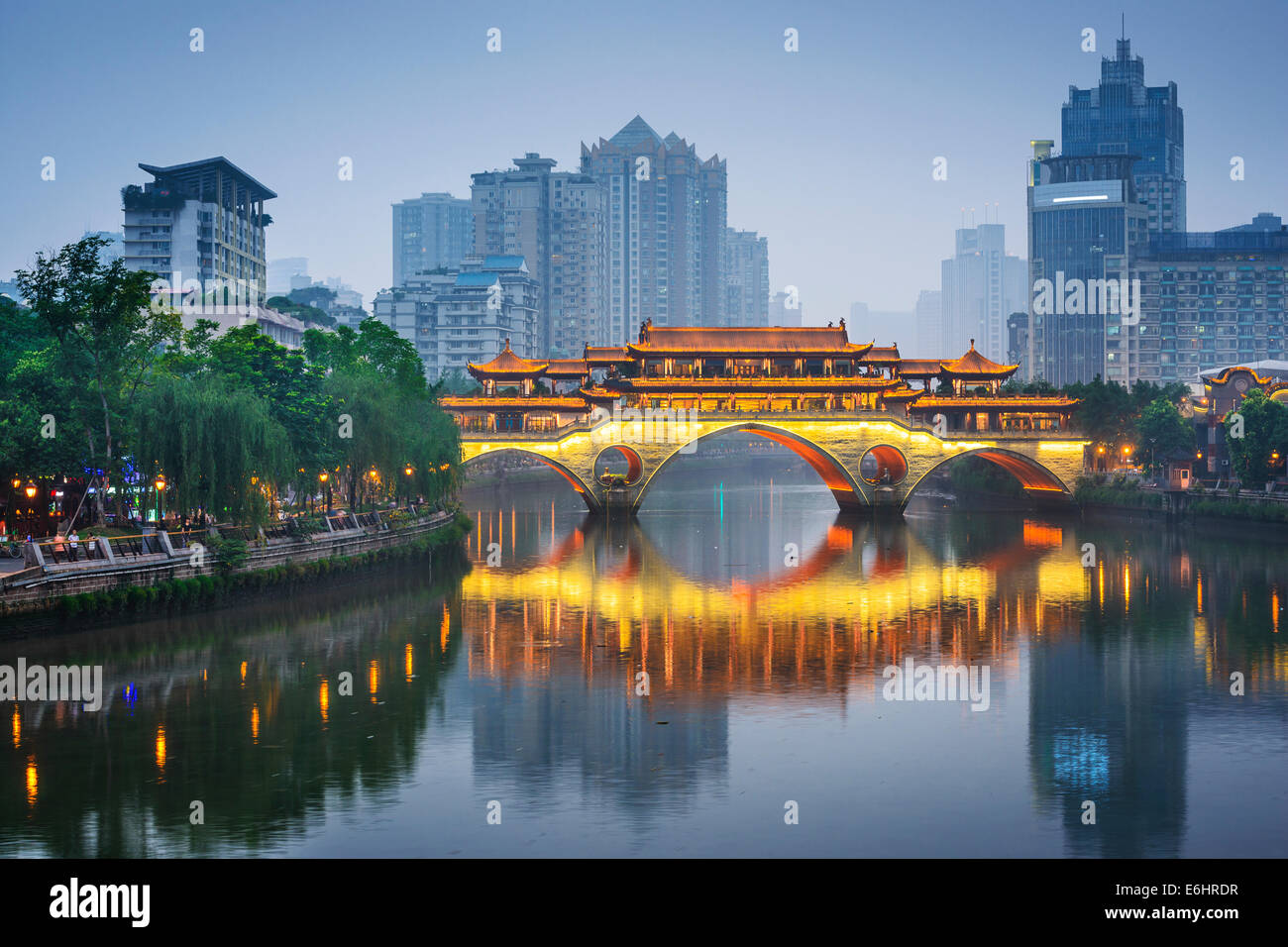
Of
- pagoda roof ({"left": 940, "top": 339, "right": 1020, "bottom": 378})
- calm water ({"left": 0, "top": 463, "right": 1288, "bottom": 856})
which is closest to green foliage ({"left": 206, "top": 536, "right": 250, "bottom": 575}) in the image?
calm water ({"left": 0, "top": 463, "right": 1288, "bottom": 856})

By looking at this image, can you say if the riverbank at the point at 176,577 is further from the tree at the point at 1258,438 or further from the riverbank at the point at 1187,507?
the tree at the point at 1258,438

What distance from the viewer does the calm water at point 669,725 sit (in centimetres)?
1634

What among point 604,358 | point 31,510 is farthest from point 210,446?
point 604,358

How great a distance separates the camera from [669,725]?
71.8ft

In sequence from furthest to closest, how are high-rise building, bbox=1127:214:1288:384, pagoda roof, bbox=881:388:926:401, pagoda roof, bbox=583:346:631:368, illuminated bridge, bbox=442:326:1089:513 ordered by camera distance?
high-rise building, bbox=1127:214:1288:384 → pagoda roof, bbox=881:388:926:401 → pagoda roof, bbox=583:346:631:368 → illuminated bridge, bbox=442:326:1089:513

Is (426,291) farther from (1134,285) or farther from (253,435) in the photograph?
(253,435)

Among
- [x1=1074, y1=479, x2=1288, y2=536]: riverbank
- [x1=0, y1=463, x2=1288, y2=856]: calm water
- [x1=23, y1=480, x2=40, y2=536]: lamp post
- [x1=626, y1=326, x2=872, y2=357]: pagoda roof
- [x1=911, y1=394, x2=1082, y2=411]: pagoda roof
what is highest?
[x1=626, y1=326, x2=872, y2=357]: pagoda roof

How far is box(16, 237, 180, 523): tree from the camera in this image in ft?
111

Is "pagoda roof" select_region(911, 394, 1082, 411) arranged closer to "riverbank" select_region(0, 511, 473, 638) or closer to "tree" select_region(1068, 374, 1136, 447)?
"tree" select_region(1068, 374, 1136, 447)

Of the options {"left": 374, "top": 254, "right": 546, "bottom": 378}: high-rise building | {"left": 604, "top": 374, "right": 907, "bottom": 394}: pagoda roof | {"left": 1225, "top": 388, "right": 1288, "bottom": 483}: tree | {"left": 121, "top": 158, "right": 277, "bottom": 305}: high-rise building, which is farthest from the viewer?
{"left": 374, "top": 254, "right": 546, "bottom": 378}: high-rise building

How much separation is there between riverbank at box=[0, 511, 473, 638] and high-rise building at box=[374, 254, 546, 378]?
101 metres

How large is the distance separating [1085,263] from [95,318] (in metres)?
155

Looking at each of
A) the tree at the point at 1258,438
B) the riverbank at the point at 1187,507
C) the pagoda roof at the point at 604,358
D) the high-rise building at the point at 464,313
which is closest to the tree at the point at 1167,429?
the riverbank at the point at 1187,507
